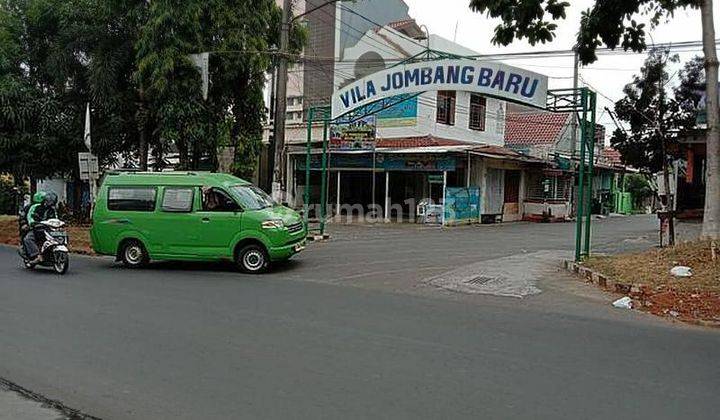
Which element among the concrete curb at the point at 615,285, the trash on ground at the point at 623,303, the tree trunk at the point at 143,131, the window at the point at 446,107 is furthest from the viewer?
the window at the point at 446,107

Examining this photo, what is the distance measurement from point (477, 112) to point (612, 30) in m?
20.8

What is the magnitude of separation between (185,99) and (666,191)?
1381 cm

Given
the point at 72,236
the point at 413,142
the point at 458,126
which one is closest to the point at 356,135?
the point at 413,142

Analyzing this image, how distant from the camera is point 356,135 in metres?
28.0

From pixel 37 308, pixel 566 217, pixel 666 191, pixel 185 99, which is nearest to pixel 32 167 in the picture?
pixel 185 99

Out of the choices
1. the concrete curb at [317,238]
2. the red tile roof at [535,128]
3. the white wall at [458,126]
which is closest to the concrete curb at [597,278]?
the concrete curb at [317,238]

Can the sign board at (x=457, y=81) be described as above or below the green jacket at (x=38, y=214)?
above

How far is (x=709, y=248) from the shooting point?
11.9 m

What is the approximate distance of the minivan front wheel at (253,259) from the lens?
1344 centimetres

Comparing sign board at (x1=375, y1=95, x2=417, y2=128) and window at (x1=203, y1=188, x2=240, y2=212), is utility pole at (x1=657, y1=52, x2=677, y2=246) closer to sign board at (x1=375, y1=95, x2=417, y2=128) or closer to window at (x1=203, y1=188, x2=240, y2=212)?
sign board at (x1=375, y1=95, x2=417, y2=128)

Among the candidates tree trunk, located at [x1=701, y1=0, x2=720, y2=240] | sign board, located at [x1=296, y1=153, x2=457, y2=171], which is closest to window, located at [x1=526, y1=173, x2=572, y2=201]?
sign board, located at [x1=296, y1=153, x2=457, y2=171]

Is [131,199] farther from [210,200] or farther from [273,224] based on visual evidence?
[273,224]

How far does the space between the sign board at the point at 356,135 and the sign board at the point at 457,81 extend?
33.2 ft

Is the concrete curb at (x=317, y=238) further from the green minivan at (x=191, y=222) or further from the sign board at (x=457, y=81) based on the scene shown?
the green minivan at (x=191, y=222)
